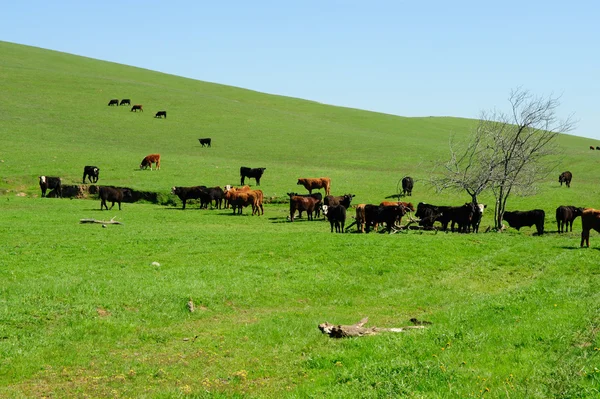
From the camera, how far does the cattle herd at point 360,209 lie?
1061 inches

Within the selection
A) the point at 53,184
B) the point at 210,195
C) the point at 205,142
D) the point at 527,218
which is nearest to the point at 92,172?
the point at 53,184

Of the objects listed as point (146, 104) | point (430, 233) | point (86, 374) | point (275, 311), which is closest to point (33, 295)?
point (86, 374)

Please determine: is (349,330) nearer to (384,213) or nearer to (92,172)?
(384,213)

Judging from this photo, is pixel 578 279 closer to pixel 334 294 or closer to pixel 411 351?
pixel 334 294

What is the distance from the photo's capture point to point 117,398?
9273 mm

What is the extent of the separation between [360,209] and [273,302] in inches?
476

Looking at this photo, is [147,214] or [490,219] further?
[490,219]

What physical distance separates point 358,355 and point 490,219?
26493 millimetres

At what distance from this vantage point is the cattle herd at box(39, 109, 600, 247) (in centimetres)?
2694

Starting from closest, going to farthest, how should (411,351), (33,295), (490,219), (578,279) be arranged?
(411,351)
(33,295)
(578,279)
(490,219)

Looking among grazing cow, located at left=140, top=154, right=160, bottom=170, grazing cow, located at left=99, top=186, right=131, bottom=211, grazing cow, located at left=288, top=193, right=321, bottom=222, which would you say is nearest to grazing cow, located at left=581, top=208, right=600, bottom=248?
grazing cow, located at left=288, top=193, right=321, bottom=222

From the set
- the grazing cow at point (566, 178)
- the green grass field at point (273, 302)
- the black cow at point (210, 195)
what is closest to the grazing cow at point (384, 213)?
the green grass field at point (273, 302)

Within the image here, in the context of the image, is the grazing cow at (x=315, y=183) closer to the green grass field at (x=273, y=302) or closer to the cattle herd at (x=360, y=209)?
A: the cattle herd at (x=360, y=209)

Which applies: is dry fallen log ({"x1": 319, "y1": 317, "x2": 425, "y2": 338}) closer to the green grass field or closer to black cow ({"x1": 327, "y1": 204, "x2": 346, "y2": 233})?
the green grass field
